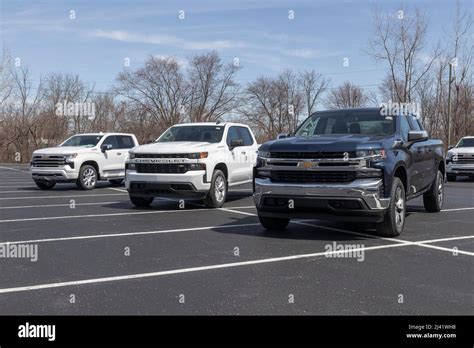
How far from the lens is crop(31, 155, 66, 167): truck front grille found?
15211 millimetres

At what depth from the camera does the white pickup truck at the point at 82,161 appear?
49.9 ft

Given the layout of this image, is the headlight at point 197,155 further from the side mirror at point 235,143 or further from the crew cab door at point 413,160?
the crew cab door at point 413,160

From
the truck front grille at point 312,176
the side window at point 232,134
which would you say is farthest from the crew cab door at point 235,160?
the truck front grille at point 312,176

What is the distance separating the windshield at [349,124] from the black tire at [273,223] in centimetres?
150

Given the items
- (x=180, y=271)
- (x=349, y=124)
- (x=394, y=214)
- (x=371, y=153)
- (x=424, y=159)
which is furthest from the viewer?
(x=424, y=159)

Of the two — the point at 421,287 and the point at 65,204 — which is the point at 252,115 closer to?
the point at 65,204

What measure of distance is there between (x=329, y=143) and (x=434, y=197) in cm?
425

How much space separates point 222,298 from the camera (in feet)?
15.4

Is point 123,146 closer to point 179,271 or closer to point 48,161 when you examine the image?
point 48,161

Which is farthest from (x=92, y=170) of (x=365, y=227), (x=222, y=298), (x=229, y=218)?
(x=222, y=298)

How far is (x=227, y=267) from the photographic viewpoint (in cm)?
582

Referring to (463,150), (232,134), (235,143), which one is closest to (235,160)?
(235,143)
